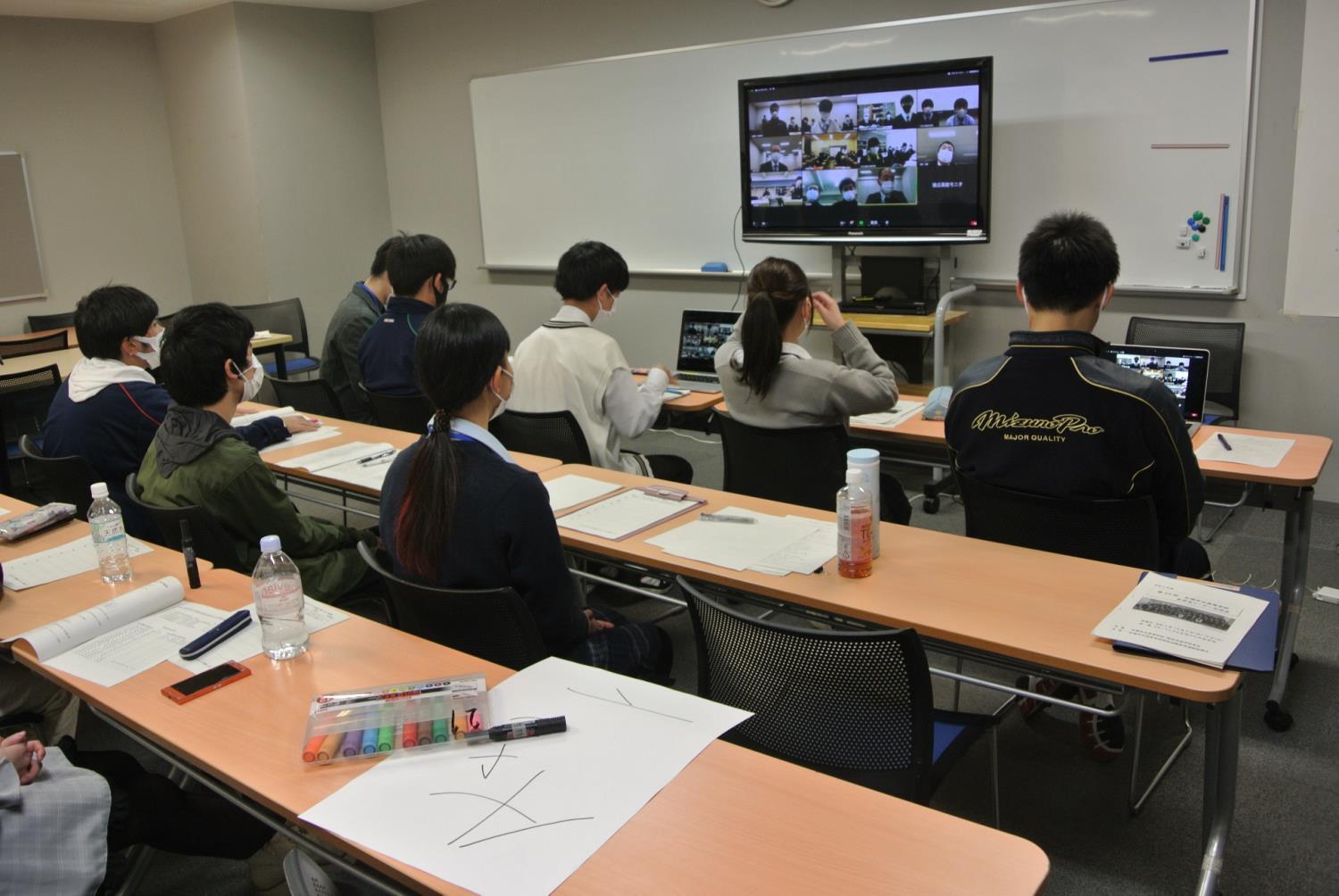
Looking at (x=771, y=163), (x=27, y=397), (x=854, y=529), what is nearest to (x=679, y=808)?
(x=854, y=529)

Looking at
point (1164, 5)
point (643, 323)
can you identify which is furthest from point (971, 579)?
point (643, 323)

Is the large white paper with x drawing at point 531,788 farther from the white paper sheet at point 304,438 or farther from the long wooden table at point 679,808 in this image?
the white paper sheet at point 304,438

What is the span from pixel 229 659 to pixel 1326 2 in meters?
4.60

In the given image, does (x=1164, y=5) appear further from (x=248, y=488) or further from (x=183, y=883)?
(x=183, y=883)

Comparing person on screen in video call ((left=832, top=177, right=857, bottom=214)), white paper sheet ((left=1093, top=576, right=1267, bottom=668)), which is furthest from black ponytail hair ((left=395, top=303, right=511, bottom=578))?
person on screen in video call ((left=832, top=177, right=857, bottom=214))

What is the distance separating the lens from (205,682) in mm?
1721

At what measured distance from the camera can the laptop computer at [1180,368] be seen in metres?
3.29

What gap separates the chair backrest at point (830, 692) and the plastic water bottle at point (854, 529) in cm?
38

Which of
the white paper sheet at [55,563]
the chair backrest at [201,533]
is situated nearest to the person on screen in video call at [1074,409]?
the chair backrest at [201,533]

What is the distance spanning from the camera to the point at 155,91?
741 centimetres

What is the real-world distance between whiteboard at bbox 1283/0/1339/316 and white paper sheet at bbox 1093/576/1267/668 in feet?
9.98

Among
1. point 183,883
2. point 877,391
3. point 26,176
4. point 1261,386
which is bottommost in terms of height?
point 183,883

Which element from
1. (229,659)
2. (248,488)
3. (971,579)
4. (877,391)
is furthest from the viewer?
(877,391)

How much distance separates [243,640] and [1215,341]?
4210 mm
